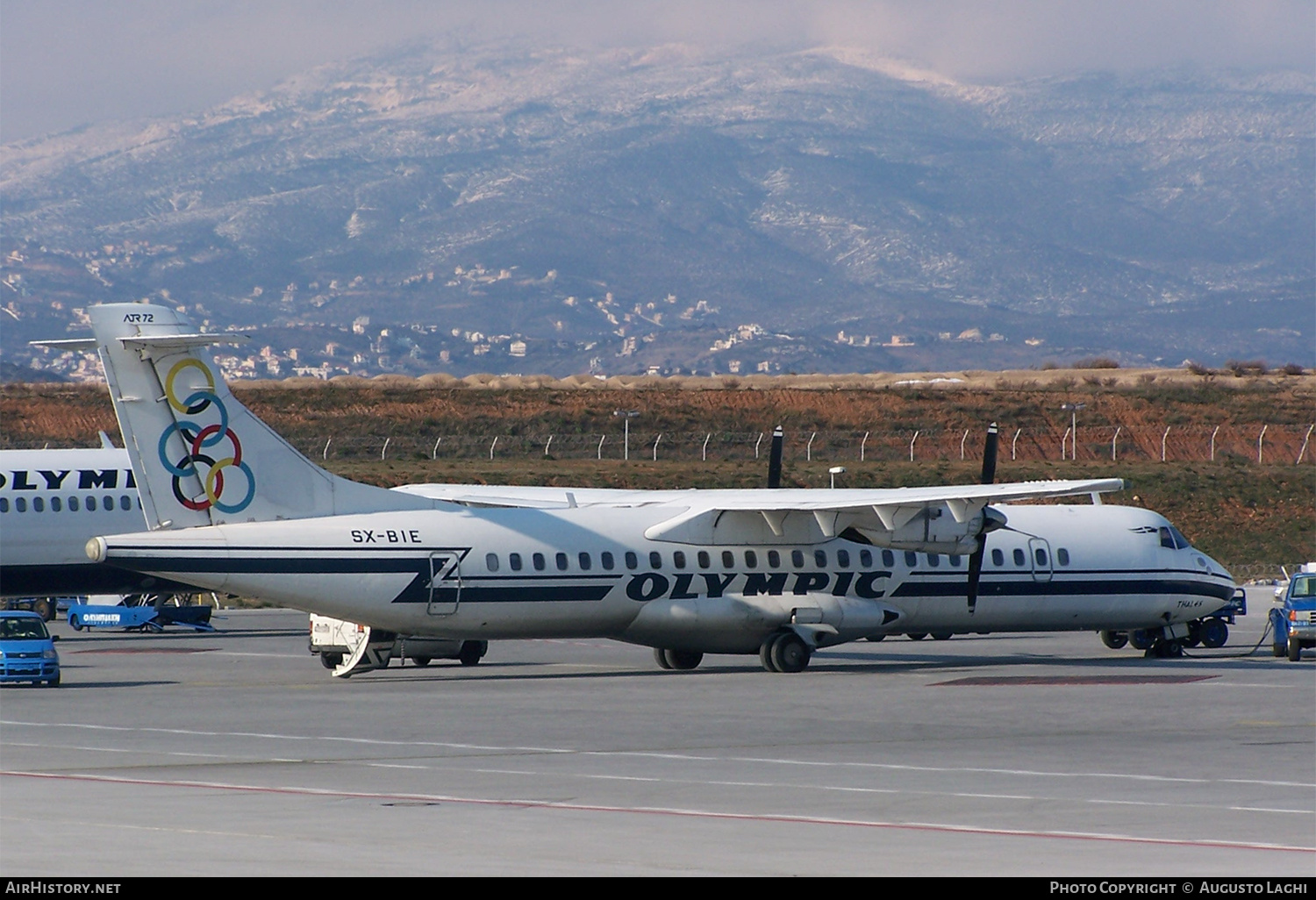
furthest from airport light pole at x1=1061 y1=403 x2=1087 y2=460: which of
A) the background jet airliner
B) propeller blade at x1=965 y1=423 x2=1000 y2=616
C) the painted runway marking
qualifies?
the painted runway marking

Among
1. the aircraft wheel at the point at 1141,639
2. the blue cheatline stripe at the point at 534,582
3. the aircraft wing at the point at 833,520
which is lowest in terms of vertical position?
the aircraft wheel at the point at 1141,639

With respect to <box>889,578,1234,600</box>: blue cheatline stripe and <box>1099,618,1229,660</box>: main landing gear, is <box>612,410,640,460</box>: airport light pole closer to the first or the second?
<box>1099,618,1229,660</box>: main landing gear

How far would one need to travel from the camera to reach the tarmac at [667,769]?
14.4 meters

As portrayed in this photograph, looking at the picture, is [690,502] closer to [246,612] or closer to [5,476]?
[5,476]

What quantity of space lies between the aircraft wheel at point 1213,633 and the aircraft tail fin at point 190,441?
18.8 meters

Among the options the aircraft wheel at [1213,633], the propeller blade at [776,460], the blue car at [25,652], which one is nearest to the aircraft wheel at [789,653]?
the propeller blade at [776,460]

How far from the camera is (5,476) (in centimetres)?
4309

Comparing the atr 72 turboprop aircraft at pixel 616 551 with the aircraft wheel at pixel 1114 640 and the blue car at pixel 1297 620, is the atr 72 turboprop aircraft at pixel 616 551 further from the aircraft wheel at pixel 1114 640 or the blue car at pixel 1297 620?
the aircraft wheel at pixel 1114 640

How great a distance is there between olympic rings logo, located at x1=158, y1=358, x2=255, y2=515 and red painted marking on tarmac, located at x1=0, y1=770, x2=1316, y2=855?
10.9m

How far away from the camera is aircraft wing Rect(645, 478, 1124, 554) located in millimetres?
33188

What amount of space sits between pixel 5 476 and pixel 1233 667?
89.0 ft

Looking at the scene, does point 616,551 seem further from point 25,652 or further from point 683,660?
point 25,652

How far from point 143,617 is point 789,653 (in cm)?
2150

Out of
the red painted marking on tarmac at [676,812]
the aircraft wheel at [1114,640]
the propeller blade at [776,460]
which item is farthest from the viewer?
the aircraft wheel at [1114,640]
